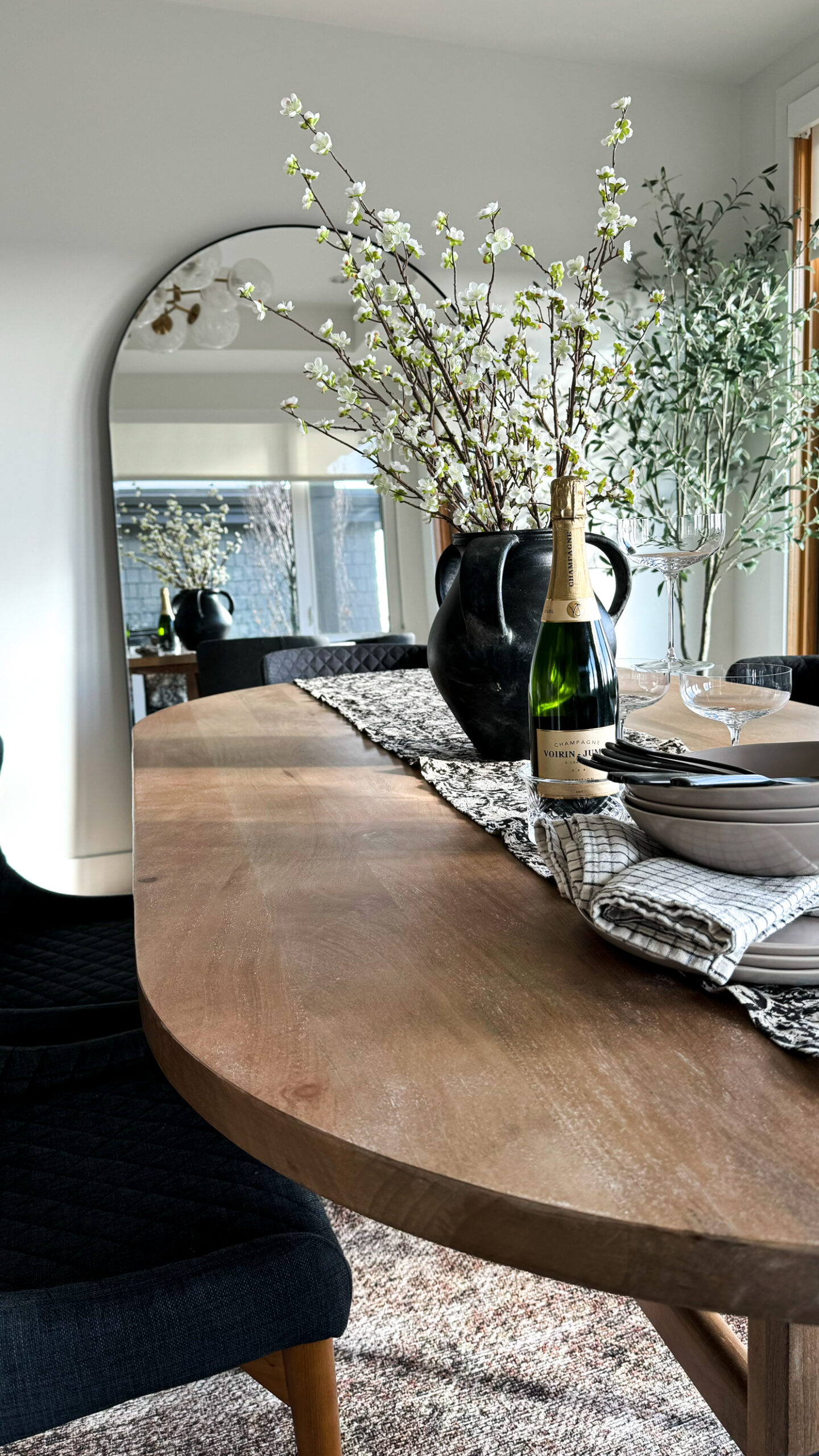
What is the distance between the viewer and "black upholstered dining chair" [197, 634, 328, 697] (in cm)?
348

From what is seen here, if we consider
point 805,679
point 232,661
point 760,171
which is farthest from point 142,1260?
point 760,171

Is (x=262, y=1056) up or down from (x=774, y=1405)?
up

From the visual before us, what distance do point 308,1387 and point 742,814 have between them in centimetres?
55

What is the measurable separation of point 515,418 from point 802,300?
324 centimetres

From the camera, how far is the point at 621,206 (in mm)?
4125

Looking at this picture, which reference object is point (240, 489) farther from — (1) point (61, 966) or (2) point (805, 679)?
(1) point (61, 966)

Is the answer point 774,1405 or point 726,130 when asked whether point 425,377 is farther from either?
point 726,130

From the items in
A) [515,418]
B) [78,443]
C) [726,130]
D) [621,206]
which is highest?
[726,130]

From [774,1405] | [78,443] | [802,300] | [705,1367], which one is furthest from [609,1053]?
[802,300]

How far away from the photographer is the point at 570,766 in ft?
3.07

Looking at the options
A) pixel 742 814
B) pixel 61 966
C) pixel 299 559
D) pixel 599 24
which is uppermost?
pixel 599 24

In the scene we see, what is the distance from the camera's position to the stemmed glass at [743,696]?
1028 millimetres

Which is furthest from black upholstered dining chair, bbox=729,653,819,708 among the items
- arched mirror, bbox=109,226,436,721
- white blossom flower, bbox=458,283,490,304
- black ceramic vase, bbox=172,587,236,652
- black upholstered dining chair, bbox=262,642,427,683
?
black ceramic vase, bbox=172,587,236,652

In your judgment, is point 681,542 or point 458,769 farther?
point 681,542
